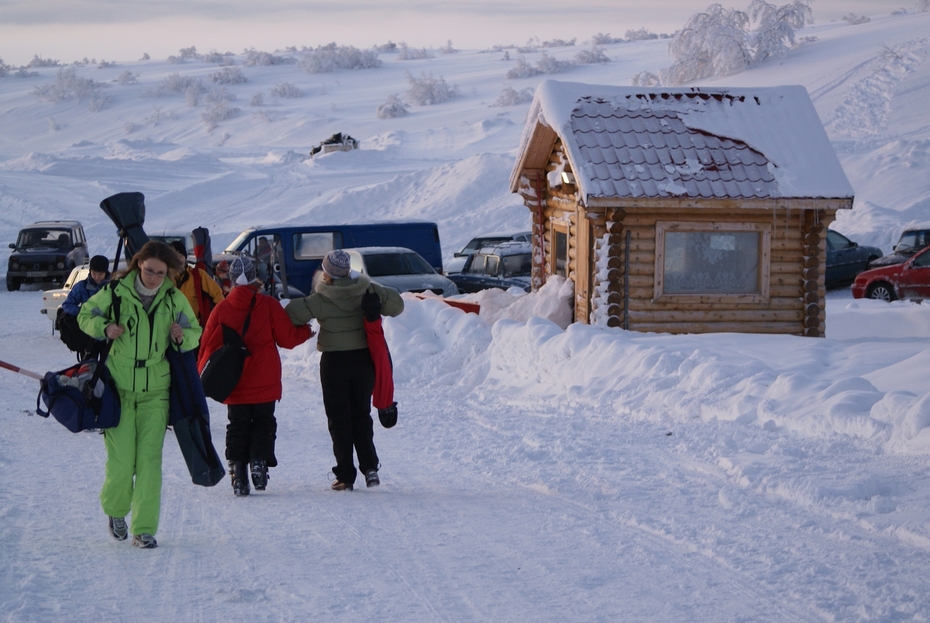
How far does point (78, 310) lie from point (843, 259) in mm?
17607

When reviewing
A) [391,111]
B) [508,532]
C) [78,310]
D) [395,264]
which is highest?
[391,111]

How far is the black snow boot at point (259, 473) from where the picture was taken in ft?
21.7

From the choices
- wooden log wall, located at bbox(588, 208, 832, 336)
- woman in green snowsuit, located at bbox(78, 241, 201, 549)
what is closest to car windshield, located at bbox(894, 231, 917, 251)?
wooden log wall, located at bbox(588, 208, 832, 336)

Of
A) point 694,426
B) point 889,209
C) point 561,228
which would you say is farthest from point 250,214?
point 694,426

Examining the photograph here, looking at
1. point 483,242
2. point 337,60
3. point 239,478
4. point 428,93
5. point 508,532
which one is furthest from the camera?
point 337,60

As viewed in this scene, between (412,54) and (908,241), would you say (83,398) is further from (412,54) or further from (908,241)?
(412,54)

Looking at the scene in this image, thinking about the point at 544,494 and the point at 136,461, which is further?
the point at 544,494

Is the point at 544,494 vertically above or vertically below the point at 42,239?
below

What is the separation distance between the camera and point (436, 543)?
542cm

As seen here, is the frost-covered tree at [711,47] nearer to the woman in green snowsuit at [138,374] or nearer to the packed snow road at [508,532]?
the packed snow road at [508,532]

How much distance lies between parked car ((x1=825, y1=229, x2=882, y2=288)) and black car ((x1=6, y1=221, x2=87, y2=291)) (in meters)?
17.9

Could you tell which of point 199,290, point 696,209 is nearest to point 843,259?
point 696,209

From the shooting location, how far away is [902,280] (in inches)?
727

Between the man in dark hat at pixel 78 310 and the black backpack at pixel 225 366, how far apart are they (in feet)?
2.53
